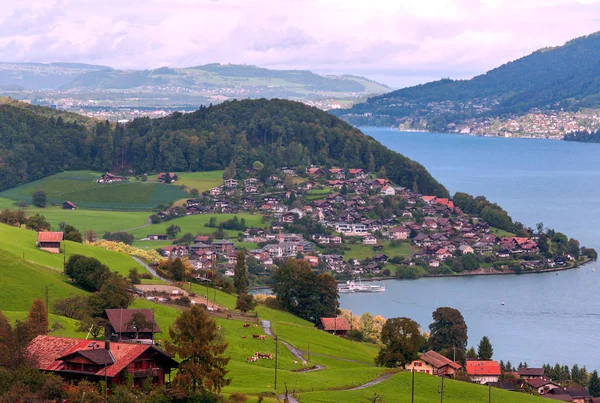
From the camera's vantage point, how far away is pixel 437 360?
3881 centimetres

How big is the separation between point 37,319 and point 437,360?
1576 cm

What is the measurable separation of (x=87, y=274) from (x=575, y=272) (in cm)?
4429

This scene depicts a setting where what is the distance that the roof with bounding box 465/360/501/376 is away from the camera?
40.4 metres

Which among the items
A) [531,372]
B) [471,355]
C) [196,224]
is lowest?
[531,372]

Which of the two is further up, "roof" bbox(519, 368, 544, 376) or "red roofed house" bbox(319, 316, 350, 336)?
"red roofed house" bbox(319, 316, 350, 336)

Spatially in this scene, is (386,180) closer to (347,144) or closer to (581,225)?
(347,144)

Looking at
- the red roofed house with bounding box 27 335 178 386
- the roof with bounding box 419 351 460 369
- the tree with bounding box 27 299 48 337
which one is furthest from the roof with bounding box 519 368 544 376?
the tree with bounding box 27 299 48 337

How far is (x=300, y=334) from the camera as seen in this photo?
40.8 meters

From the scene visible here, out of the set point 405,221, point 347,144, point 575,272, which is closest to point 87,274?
point 575,272

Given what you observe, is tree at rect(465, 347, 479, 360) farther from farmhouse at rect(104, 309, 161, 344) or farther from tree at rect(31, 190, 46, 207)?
tree at rect(31, 190, 46, 207)

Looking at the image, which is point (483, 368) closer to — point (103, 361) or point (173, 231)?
point (103, 361)

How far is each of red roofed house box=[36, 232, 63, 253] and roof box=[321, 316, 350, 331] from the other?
1172 centimetres

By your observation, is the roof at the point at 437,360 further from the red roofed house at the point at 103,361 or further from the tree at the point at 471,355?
the red roofed house at the point at 103,361

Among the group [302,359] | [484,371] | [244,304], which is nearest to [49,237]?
[244,304]
